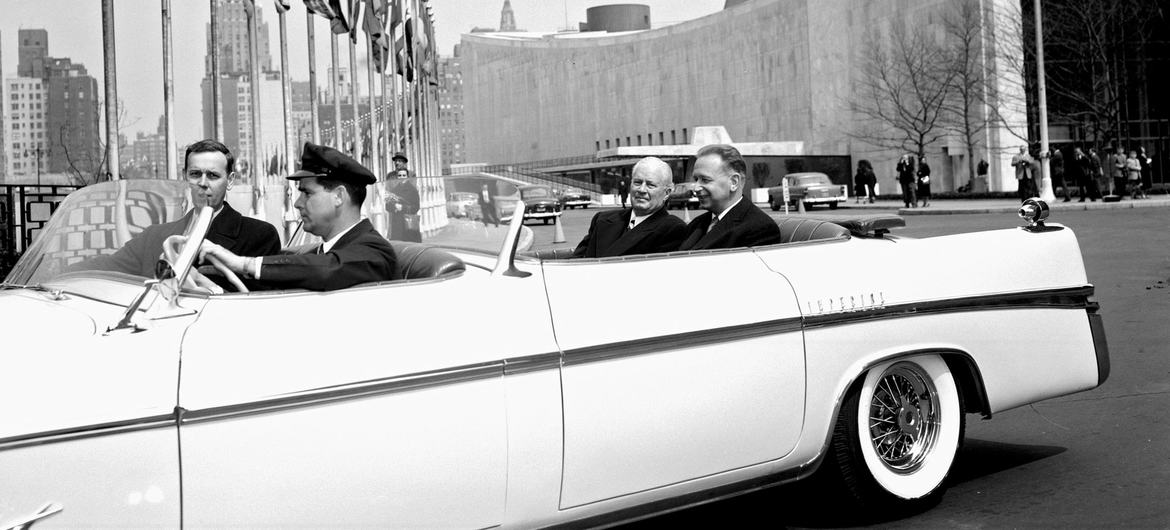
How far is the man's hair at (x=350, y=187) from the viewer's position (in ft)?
14.3

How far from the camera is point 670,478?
4.17 metres

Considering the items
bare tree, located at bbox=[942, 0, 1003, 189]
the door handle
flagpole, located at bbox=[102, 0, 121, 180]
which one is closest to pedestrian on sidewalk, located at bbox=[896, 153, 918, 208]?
bare tree, located at bbox=[942, 0, 1003, 189]

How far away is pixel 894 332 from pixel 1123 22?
44686mm

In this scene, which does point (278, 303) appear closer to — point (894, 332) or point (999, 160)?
point (894, 332)

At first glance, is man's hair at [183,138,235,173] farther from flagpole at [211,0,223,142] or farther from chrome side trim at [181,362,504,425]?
flagpole at [211,0,223,142]

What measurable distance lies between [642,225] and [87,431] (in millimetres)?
3398

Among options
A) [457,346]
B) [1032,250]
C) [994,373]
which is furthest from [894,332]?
[457,346]

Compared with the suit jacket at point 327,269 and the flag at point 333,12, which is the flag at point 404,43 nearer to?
the flag at point 333,12

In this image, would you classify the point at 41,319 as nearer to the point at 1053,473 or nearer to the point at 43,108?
the point at 1053,473

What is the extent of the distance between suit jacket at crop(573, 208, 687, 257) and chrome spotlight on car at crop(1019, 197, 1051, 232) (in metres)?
1.57

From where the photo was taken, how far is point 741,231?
5246mm

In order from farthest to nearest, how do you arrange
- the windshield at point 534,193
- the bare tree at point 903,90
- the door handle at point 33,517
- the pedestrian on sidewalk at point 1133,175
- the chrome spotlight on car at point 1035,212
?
the bare tree at point 903,90, the pedestrian on sidewalk at point 1133,175, the chrome spotlight on car at point 1035,212, the windshield at point 534,193, the door handle at point 33,517

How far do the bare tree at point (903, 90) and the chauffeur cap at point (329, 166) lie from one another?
53.5 meters

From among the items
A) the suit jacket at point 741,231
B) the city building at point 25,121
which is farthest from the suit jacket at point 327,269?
the city building at point 25,121
